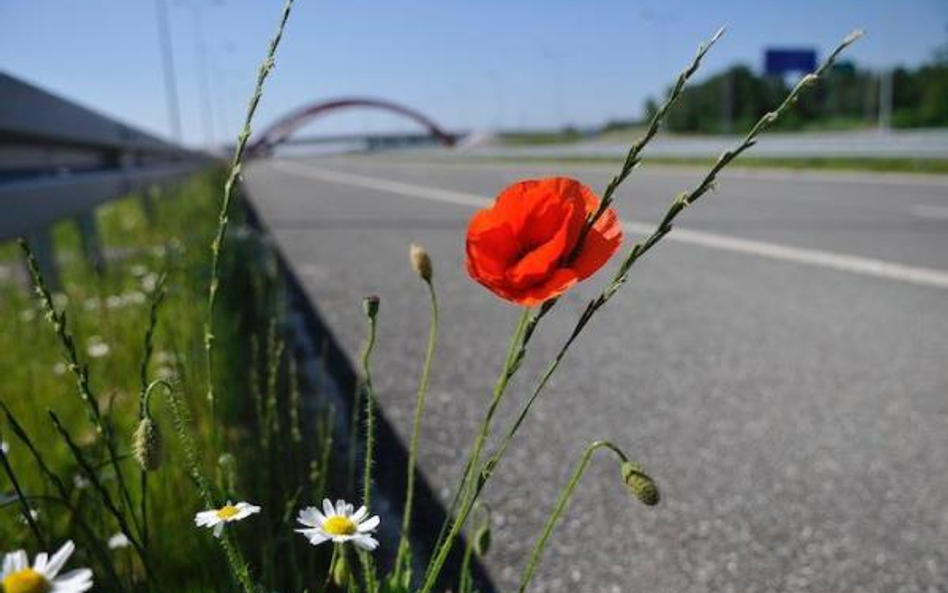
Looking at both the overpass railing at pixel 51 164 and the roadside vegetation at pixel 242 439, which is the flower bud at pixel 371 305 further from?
the overpass railing at pixel 51 164

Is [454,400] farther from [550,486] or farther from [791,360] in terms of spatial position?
[791,360]

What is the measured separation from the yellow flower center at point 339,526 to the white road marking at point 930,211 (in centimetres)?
802

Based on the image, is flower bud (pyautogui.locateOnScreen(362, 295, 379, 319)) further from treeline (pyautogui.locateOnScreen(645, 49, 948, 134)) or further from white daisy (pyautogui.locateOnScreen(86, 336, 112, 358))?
treeline (pyautogui.locateOnScreen(645, 49, 948, 134))

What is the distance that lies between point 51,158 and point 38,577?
13.0 ft

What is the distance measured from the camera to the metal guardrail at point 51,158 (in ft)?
8.95

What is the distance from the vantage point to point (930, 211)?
836 cm

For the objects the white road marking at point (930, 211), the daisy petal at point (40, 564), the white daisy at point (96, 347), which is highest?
the daisy petal at point (40, 564)

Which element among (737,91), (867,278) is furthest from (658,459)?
(737,91)

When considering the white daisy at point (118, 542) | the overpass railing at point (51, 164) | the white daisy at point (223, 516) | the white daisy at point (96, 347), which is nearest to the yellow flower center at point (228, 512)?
the white daisy at point (223, 516)

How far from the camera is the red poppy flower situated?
81cm

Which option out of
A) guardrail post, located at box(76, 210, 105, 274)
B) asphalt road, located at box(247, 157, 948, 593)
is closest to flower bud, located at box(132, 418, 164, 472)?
asphalt road, located at box(247, 157, 948, 593)

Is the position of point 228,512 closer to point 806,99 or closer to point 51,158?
point 51,158

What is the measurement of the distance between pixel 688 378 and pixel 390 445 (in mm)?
1175

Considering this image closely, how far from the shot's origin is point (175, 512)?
5.47 feet
